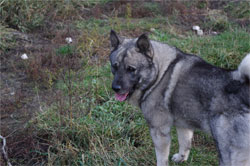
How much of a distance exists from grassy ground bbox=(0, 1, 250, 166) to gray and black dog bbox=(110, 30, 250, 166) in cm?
60

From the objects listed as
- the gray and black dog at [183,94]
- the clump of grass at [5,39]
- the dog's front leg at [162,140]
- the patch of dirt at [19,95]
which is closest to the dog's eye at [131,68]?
the gray and black dog at [183,94]

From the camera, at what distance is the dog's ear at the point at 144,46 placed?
340 cm

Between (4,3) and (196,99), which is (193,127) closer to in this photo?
(196,99)

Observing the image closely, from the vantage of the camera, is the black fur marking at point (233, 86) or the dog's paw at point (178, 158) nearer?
the black fur marking at point (233, 86)

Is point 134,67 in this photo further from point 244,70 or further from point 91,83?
point 91,83

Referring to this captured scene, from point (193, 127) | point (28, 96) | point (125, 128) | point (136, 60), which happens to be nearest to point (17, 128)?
point (28, 96)

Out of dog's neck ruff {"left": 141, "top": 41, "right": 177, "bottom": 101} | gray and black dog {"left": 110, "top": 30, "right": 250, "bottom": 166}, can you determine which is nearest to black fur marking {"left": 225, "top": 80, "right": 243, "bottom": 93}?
gray and black dog {"left": 110, "top": 30, "right": 250, "bottom": 166}

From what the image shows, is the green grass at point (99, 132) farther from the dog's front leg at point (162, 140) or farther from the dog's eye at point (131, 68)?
the dog's eye at point (131, 68)

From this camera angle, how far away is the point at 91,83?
17.1ft

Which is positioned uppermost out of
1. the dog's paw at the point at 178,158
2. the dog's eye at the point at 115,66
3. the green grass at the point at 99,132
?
the dog's eye at the point at 115,66

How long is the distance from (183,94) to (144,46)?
0.65m

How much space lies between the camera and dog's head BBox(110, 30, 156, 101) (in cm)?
342

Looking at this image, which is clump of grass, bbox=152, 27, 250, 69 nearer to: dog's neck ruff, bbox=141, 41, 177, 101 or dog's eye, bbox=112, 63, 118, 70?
dog's neck ruff, bbox=141, 41, 177, 101

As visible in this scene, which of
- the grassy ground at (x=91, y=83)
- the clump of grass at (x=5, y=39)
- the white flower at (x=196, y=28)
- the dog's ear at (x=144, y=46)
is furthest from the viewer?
the white flower at (x=196, y=28)
